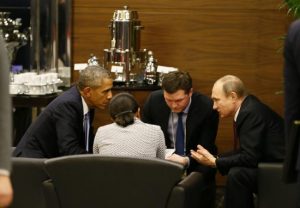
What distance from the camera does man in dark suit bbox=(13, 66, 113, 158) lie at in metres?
5.19

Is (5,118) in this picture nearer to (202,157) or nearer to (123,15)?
(202,157)

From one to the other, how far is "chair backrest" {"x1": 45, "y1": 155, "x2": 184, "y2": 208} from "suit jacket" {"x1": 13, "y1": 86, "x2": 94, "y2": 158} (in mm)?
774

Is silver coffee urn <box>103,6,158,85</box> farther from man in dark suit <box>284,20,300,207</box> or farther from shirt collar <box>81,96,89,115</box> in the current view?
man in dark suit <box>284,20,300,207</box>

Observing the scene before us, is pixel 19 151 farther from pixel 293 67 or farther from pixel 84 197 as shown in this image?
pixel 293 67

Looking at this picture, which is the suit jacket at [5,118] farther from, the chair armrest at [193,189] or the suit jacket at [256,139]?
the suit jacket at [256,139]

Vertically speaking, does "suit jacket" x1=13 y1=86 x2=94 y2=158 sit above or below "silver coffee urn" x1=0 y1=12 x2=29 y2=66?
below

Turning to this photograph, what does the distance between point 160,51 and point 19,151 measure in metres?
2.41

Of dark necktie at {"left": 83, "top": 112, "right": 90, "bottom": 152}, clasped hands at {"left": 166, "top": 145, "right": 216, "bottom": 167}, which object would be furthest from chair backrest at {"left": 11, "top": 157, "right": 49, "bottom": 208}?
clasped hands at {"left": 166, "top": 145, "right": 216, "bottom": 167}

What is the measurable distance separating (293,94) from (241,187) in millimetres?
1856

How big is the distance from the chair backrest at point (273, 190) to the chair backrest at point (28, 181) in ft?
4.09

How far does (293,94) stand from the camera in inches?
133

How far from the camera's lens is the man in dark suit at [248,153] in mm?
5164

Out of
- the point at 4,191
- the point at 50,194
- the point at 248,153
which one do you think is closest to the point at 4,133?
the point at 4,191

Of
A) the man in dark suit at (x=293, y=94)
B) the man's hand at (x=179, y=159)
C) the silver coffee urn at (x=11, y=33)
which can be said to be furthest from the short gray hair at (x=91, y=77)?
the man in dark suit at (x=293, y=94)
